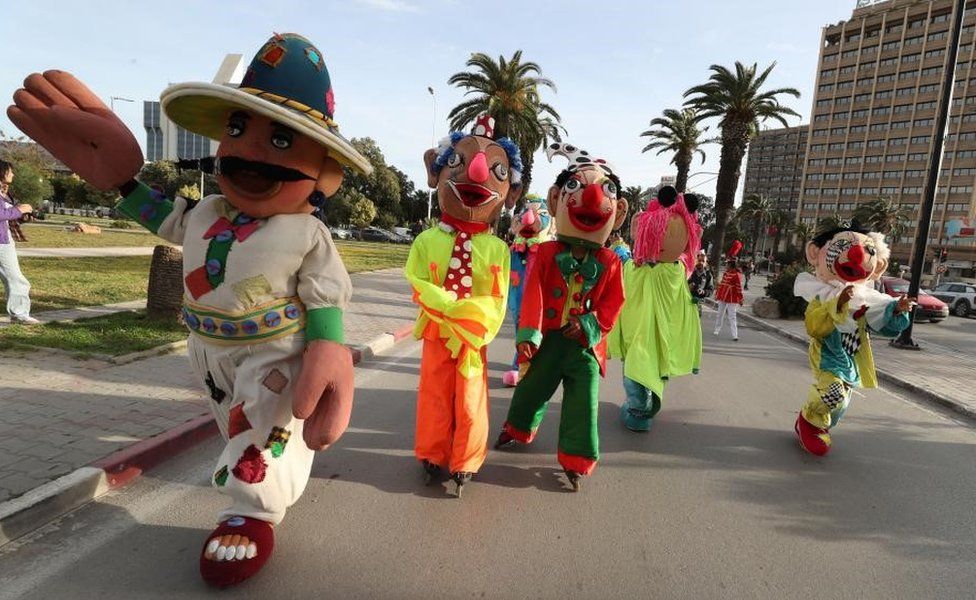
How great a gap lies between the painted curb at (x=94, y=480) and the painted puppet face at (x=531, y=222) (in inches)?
149

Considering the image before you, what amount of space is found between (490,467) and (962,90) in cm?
8901

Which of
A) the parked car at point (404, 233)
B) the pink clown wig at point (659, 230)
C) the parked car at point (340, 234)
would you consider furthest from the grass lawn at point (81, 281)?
the parked car at point (404, 233)

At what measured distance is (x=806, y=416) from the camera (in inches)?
185

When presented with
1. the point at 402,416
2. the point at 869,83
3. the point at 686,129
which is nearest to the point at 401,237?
the point at 686,129

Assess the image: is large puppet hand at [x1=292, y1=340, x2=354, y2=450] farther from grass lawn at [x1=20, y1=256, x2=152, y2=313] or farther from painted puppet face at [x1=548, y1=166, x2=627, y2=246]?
grass lawn at [x1=20, y1=256, x2=152, y2=313]

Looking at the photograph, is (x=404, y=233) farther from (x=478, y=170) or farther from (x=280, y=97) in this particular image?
(x=280, y=97)

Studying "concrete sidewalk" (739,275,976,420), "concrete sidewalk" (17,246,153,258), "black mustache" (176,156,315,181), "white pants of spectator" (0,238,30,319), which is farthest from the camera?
"concrete sidewalk" (17,246,153,258)

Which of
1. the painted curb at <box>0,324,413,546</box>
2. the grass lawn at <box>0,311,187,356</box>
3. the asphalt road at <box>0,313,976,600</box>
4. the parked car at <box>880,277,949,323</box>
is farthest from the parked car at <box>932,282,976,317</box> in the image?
the painted curb at <box>0,324,413,546</box>

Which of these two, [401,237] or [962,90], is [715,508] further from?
[962,90]

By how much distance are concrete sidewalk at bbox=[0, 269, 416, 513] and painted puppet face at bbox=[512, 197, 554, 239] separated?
12.1 feet

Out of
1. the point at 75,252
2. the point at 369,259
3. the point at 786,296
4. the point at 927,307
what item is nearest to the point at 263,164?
the point at 75,252

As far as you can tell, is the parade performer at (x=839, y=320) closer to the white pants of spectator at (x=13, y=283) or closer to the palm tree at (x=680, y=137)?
the white pants of spectator at (x=13, y=283)

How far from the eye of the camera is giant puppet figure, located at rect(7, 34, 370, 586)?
2410 mm

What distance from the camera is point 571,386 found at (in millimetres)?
3758
